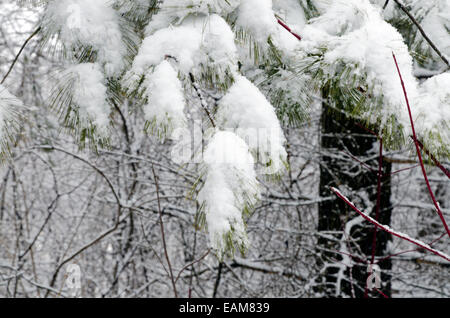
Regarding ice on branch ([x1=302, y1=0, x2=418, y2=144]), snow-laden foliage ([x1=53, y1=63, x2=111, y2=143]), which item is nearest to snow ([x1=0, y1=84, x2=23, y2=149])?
snow-laden foliage ([x1=53, y1=63, x2=111, y2=143])

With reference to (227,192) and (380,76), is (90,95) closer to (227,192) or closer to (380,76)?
(227,192)

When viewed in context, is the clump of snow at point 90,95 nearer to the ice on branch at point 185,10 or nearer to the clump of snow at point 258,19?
the ice on branch at point 185,10

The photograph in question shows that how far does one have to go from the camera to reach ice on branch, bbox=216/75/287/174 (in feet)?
2.77

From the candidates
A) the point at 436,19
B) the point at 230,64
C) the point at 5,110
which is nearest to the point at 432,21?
the point at 436,19

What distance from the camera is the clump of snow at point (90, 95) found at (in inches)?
42.9

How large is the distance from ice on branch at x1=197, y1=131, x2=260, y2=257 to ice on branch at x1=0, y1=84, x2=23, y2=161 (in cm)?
70

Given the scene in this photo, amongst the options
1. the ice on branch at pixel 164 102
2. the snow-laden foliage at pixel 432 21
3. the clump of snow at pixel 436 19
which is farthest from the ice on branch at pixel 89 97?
the clump of snow at pixel 436 19

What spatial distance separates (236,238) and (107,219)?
164 inches

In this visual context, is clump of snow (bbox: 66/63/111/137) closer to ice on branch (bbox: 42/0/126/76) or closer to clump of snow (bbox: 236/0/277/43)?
ice on branch (bbox: 42/0/126/76)

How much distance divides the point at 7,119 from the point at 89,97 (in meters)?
0.27

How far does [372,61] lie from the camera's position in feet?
2.94

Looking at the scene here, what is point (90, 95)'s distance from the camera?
1.09 meters

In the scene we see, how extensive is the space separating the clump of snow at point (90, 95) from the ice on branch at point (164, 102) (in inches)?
11.2

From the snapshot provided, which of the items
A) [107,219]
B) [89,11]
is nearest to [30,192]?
[107,219]
